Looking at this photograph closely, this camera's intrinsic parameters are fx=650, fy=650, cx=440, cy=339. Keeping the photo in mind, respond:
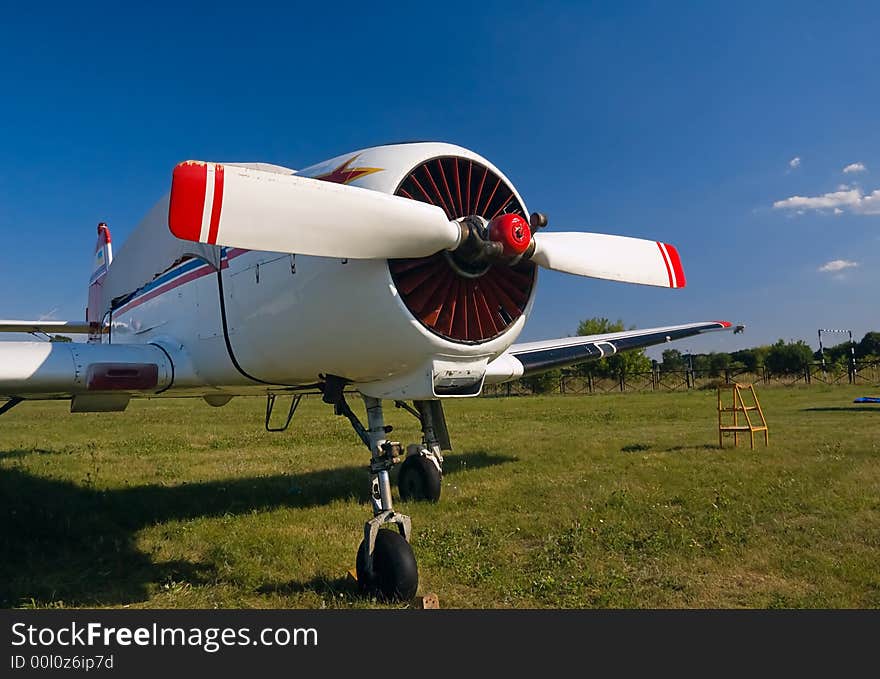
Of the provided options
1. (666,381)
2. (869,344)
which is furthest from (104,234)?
(869,344)

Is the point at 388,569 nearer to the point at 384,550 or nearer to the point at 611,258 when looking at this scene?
the point at 384,550

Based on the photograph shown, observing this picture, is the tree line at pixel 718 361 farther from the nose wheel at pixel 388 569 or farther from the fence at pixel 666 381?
the nose wheel at pixel 388 569

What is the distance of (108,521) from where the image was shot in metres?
7.38

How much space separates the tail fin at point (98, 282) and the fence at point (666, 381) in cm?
2751

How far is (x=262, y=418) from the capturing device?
70.9 ft

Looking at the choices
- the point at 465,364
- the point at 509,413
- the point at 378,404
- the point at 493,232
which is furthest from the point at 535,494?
the point at 509,413

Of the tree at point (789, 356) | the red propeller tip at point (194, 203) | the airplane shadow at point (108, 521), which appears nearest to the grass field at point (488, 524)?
the airplane shadow at point (108, 521)

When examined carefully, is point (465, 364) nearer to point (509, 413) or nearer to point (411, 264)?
point (411, 264)

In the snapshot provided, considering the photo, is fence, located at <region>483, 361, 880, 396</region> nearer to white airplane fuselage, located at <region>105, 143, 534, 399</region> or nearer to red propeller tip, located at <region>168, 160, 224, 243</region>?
white airplane fuselage, located at <region>105, 143, 534, 399</region>

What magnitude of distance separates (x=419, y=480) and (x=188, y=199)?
18.4 ft

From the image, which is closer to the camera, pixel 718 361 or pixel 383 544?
pixel 383 544

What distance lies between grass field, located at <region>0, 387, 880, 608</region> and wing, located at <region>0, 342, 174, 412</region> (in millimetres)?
1589

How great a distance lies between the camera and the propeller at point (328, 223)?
3541 mm
